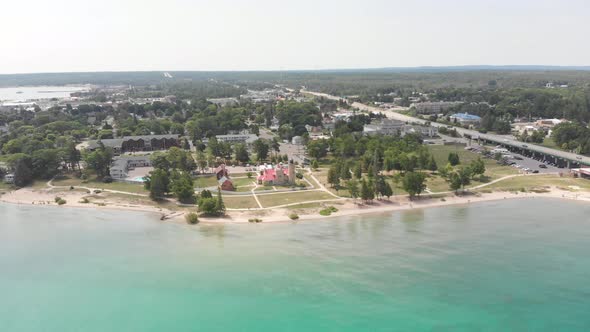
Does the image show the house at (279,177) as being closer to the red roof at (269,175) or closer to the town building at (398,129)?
the red roof at (269,175)

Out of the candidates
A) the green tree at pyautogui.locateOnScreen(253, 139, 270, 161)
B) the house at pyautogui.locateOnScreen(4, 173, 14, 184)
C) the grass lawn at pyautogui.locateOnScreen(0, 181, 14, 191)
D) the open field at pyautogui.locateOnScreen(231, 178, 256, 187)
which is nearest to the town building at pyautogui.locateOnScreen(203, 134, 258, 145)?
the green tree at pyautogui.locateOnScreen(253, 139, 270, 161)

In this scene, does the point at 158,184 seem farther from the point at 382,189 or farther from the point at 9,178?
the point at 382,189

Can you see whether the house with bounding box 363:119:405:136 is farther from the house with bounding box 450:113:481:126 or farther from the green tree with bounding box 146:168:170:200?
the green tree with bounding box 146:168:170:200

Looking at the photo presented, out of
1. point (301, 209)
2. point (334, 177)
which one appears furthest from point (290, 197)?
point (334, 177)

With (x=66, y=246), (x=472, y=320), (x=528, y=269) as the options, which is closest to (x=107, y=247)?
(x=66, y=246)

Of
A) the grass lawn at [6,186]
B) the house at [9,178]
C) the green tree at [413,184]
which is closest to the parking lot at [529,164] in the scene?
the green tree at [413,184]

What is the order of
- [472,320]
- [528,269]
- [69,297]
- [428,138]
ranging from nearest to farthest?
1. [472,320]
2. [69,297]
3. [528,269]
4. [428,138]

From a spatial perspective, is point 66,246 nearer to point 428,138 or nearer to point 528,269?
point 528,269
